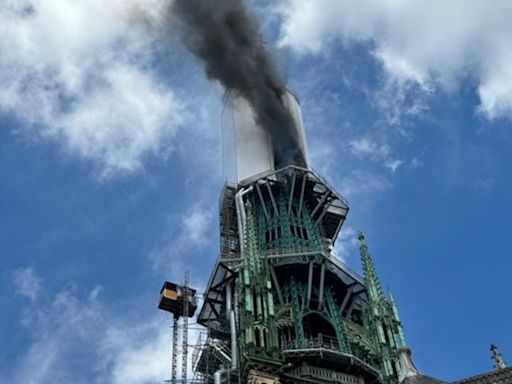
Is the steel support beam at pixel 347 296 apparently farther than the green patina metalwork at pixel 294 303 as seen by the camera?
Yes

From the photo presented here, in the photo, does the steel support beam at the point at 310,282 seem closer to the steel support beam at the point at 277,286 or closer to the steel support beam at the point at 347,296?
the steel support beam at the point at 277,286

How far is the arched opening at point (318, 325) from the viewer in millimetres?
73875

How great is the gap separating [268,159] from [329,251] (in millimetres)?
12424

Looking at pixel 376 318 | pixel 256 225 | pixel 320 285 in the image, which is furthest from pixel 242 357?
pixel 256 225

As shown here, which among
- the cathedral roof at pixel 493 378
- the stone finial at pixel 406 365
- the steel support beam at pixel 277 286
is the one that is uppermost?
the steel support beam at pixel 277 286

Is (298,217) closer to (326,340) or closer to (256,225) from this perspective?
(256,225)

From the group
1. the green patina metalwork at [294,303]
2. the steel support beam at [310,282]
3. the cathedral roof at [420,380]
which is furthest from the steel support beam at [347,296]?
the cathedral roof at [420,380]

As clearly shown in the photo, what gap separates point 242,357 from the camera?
59.8 m

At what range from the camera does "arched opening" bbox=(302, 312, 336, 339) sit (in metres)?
73.9

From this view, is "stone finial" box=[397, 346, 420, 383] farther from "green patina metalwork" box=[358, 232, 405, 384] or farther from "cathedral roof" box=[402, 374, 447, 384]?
"green patina metalwork" box=[358, 232, 405, 384]

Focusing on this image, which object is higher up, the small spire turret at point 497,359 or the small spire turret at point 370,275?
the small spire turret at point 370,275

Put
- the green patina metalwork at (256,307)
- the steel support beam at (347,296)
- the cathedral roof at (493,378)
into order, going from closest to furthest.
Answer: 1. the cathedral roof at (493,378)
2. the green patina metalwork at (256,307)
3. the steel support beam at (347,296)

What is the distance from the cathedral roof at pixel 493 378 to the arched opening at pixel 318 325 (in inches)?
1280

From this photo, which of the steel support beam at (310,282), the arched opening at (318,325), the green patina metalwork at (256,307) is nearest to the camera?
the green patina metalwork at (256,307)
